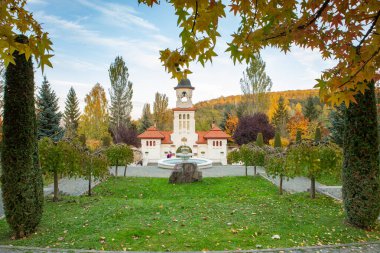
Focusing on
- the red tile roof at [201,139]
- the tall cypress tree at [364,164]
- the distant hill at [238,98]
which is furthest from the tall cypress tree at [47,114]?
the distant hill at [238,98]

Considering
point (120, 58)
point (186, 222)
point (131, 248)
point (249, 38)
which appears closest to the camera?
point (249, 38)

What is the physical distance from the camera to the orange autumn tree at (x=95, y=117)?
36.5 m

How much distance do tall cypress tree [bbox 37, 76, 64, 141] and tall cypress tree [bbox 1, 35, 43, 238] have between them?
19939 millimetres

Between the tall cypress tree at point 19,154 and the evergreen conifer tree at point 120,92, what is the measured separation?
1299 inches

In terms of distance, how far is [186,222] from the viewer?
21.8ft

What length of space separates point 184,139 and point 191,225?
24.7 meters

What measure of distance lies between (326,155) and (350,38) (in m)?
7.02

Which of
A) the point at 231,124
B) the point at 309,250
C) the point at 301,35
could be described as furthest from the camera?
the point at 231,124

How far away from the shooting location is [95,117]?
123ft

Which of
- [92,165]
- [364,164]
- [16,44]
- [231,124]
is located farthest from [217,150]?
[16,44]

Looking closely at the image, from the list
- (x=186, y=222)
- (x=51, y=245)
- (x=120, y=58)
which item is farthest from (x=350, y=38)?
(x=120, y=58)

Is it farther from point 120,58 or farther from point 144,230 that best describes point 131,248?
point 120,58

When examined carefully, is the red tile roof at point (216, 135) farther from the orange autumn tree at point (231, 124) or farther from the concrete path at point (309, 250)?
the concrete path at point (309, 250)

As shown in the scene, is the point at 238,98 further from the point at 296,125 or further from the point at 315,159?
the point at 315,159
